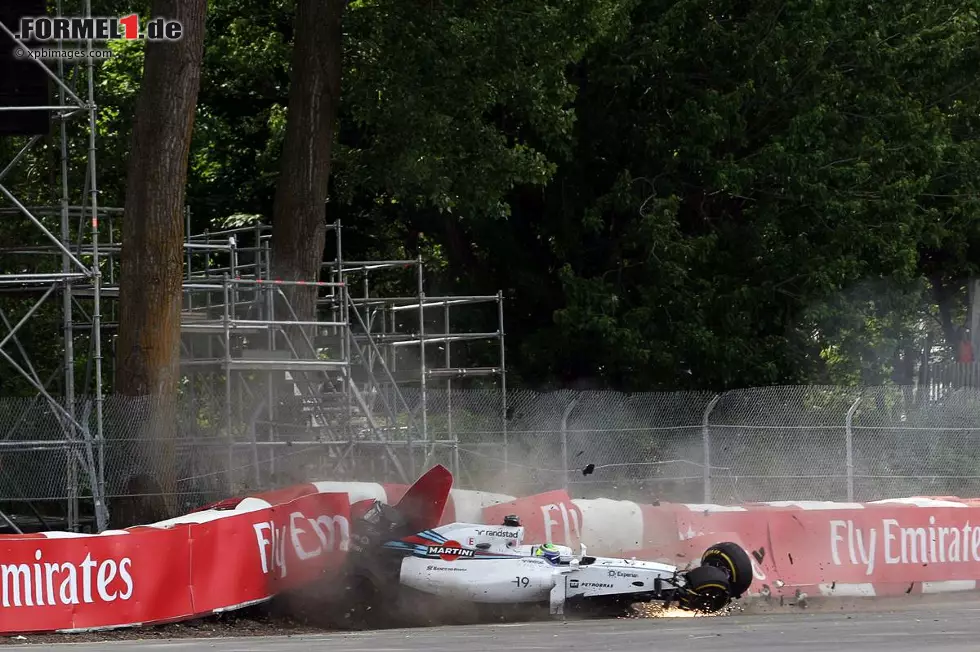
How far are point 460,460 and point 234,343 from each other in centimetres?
452

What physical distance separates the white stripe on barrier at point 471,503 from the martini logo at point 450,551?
6.16ft

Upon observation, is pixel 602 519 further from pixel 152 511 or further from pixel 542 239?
pixel 542 239

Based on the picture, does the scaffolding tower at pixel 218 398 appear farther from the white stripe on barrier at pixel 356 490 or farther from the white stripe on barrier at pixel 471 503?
the white stripe on barrier at pixel 471 503

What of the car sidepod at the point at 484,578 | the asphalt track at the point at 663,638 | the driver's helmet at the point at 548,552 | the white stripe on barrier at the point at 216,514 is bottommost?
the asphalt track at the point at 663,638

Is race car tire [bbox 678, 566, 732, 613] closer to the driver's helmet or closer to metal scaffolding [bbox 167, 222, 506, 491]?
the driver's helmet

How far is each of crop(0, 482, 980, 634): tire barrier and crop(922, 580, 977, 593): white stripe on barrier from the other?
13mm

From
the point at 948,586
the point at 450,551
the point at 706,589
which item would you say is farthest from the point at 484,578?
the point at 948,586

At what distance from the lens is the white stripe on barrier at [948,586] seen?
18.0 m

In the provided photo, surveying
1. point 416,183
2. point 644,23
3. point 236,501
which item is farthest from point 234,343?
point 644,23

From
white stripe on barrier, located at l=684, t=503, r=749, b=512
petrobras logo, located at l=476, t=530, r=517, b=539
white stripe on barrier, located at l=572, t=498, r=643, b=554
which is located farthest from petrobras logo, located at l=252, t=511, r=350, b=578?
white stripe on barrier, located at l=684, t=503, r=749, b=512

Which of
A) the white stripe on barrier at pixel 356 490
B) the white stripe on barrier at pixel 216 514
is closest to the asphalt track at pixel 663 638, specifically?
the white stripe on barrier at pixel 216 514

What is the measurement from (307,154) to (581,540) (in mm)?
8443

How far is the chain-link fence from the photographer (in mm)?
21797

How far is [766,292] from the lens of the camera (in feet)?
93.8
